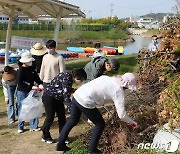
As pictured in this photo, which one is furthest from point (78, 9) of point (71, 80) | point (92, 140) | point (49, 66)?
point (92, 140)

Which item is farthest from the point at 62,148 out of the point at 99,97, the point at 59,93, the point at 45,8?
the point at 45,8

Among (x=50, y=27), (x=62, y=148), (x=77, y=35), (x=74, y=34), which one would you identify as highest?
(x=50, y=27)

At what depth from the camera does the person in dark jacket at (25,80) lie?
6.16 m

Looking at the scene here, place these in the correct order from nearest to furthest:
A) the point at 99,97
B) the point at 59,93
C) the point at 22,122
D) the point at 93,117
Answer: the point at 99,97
the point at 93,117
the point at 59,93
the point at 22,122

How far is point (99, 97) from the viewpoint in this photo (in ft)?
15.0

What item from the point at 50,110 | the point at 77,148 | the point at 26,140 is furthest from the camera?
the point at 26,140

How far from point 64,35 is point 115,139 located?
48510 mm

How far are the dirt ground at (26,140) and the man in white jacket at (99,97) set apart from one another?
879mm

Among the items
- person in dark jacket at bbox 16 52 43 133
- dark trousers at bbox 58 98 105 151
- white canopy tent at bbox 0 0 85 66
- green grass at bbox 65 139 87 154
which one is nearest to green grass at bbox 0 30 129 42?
white canopy tent at bbox 0 0 85 66

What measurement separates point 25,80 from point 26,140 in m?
1.08

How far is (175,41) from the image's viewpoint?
5.89m

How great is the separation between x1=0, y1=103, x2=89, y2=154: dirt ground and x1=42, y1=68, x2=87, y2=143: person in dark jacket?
0.73ft

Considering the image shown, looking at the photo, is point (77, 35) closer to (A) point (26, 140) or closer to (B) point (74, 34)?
(B) point (74, 34)

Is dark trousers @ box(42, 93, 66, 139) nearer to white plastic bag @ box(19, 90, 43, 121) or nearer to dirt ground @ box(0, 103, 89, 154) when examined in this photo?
dirt ground @ box(0, 103, 89, 154)
